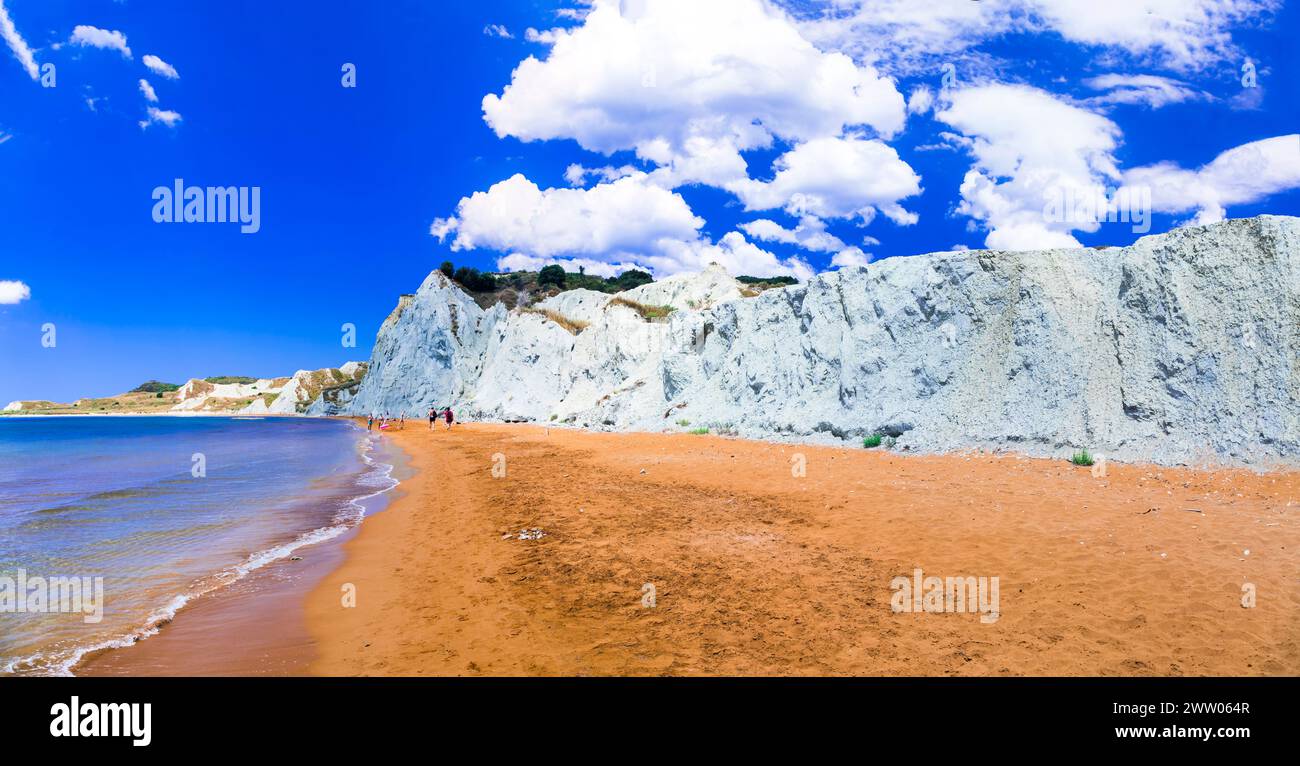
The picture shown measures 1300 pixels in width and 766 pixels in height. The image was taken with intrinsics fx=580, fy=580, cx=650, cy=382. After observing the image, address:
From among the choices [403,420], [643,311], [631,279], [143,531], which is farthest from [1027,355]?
[631,279]

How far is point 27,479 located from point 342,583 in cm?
2248

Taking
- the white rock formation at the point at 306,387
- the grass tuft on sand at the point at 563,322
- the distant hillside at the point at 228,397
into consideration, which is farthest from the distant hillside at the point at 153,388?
the grass tuft on sand at the point at 563,322

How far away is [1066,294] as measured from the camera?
16812 millimetres

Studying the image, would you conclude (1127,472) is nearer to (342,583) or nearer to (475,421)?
(342,583)

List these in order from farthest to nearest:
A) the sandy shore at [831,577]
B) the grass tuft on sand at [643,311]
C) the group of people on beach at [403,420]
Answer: the grass tuft on sand at [643,311] → the group of people on beach at [403,420] → the sandy shore at [831,577]

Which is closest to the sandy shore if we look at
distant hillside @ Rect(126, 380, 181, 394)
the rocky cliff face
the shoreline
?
the shoreline

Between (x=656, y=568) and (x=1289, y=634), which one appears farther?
(x=656, y=568)

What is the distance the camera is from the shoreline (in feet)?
18.4

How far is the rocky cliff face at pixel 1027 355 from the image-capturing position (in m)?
13.0

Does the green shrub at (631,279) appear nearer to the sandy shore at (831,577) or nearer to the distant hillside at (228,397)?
the distant hillside at (228,397)

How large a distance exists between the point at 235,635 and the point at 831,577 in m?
6.92

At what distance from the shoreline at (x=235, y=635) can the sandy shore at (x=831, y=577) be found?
320 millimetres

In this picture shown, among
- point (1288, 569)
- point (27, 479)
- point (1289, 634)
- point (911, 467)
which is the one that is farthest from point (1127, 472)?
point (27, 479)

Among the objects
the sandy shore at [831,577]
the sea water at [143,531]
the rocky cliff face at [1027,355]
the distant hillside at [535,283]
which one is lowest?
the sea water at [143,531]
